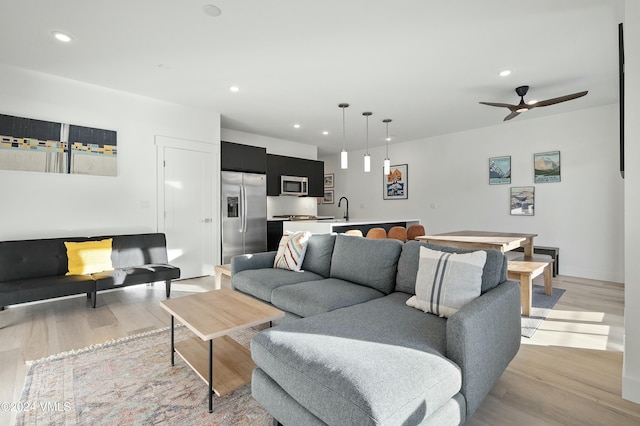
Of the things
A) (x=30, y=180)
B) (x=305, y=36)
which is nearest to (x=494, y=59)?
(x=305, y=36)

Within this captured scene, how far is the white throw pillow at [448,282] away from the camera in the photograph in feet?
5.88

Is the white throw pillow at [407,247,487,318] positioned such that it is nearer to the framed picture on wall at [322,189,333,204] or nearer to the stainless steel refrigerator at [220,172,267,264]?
the stainless steel refrigerator at [220,172,267,264]

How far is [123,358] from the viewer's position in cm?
226

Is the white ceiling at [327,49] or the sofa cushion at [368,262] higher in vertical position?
the white ceiling at [327,49]

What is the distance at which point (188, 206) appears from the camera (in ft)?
15.6

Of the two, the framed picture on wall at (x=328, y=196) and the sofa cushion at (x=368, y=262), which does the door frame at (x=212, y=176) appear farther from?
the framed picture on wall at (x=328, y=196)

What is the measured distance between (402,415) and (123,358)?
82.1 inches

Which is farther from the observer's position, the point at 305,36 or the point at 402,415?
the point at 305,36

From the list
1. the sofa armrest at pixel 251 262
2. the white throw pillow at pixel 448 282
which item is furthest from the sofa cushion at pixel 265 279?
the white throw pillow at pixel 448 282

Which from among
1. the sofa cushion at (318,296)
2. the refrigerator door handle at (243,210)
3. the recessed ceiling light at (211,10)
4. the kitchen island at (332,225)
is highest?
the recessed ceiling light at (211,10)

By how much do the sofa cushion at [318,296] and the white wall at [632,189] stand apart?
1479 millimetres

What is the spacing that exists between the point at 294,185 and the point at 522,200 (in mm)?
4300

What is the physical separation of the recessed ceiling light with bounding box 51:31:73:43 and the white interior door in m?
1.73

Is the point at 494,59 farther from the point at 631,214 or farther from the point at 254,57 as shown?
the point at 254,57
